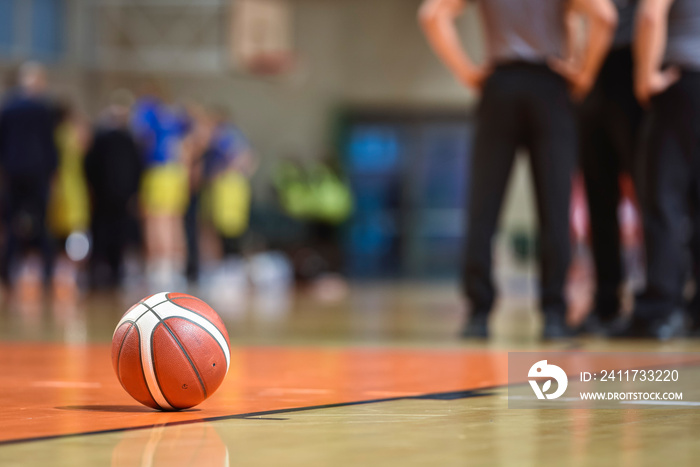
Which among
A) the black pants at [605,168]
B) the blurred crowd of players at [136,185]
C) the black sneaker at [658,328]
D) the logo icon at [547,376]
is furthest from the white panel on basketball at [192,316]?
the blurred crowd of players at [136,185]

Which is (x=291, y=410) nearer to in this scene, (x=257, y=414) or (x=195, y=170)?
(x=257, y=414)

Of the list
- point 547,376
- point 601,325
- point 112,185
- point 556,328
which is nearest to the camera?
point 547,376

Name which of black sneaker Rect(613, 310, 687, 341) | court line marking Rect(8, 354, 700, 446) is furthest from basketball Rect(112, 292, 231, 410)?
black sneaker Rect(613, 310, 687, 341)

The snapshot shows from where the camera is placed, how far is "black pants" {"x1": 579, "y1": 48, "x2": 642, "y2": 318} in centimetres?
561

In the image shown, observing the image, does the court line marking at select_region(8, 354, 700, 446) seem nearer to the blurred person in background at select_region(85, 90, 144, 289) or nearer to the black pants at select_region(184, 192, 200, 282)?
the black pants at select_region(184, 192, 200, 282)

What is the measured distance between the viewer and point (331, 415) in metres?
2.70

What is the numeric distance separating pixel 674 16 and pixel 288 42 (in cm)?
1593

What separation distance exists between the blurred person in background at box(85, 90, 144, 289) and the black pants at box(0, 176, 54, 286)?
1740mm

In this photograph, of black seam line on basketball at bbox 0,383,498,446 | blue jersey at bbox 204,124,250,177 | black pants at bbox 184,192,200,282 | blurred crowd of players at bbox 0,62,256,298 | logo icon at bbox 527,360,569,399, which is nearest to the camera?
black seam line on basketball at bbox 0,383,498,446

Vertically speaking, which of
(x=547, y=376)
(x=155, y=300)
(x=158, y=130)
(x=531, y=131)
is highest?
(x=158, y=130)

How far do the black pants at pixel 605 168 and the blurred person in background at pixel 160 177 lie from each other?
24.6ft

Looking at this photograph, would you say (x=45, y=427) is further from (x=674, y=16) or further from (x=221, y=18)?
(x=221, y=18)

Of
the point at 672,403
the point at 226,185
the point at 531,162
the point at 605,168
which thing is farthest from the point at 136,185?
the point at 672,403

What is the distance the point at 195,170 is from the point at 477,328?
322 inches
